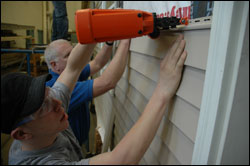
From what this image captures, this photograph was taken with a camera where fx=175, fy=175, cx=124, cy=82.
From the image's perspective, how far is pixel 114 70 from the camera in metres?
1.55

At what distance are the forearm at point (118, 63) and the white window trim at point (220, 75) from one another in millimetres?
928

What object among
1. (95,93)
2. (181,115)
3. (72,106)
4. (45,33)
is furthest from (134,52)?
(45,33)

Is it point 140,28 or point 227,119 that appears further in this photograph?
point 140,28

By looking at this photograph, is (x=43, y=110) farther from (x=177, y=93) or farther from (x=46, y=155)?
(x=177, y=93)

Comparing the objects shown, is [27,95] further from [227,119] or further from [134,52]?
[134,52]

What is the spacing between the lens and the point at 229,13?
57cm

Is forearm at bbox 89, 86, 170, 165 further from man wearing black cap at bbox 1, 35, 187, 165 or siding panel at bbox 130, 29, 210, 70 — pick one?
siding panel at bbox 130, 29, 210, 70

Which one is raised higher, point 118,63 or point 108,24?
point 108,24

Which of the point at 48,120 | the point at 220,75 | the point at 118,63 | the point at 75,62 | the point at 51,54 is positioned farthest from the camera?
the point at 51,54

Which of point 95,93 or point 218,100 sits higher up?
point 218,100

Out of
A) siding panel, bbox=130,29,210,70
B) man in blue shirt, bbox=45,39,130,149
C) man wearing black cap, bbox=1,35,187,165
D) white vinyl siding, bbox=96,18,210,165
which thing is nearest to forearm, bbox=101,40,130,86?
man in blue shirt, bbox=45,39,130,149

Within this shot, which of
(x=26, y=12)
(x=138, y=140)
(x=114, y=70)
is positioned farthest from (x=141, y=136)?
(x=26, y=12)

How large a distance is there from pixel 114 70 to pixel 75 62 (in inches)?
15.9

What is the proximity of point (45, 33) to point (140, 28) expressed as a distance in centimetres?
1002
